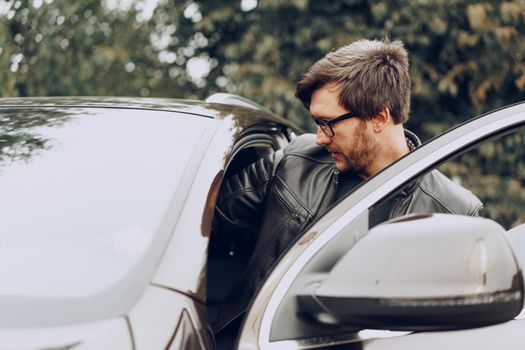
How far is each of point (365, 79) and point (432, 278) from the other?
4.20 feet

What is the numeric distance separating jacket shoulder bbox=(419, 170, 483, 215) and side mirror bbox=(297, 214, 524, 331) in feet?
2.80

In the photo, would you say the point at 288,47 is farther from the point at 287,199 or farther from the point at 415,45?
the point at 287,199

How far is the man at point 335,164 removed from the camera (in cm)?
219

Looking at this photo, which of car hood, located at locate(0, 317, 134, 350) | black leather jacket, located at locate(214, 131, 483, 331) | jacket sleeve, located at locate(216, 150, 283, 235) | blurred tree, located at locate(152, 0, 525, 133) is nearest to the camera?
car hood, located at locate(0, 317, 134, 350)

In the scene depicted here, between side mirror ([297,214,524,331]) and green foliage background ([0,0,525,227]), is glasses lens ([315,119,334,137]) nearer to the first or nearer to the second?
side mirror ([297,214,524,331])

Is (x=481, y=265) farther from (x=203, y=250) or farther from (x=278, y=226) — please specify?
(x=278, y=226)

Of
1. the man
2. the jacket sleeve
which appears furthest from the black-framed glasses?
the jacket sleeve

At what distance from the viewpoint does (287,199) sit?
225 centimetres

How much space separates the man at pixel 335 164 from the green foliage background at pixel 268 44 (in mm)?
4467

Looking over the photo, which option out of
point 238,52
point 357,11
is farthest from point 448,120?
point 238,52

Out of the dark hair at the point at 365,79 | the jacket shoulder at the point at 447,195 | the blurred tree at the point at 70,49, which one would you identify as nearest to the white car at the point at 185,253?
the jacket shoulder at the point at 447,195

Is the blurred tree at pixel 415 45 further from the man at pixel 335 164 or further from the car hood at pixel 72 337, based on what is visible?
the car hood at pixel 72 337

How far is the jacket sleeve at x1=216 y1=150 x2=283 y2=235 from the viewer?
2.35 m

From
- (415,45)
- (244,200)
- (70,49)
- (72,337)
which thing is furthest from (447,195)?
(70,49)
